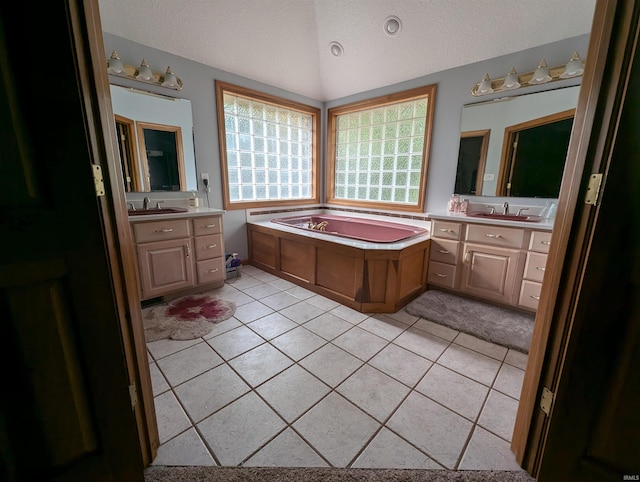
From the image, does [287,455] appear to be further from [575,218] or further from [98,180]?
[575,218]

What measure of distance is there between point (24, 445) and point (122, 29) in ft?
10.4

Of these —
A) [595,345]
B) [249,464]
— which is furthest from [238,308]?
[595,345]

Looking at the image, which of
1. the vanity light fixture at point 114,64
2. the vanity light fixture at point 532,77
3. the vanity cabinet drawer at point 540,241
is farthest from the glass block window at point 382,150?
the vanity light fixture at point 114,64

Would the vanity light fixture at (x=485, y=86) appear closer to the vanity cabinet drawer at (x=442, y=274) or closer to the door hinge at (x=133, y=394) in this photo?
the vanity cabinet drawer at (x=442, y=274)

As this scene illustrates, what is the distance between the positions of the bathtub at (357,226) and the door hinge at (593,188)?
7.33 ft

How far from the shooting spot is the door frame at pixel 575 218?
2.58 ft

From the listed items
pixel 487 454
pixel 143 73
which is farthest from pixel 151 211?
pixel 487 454

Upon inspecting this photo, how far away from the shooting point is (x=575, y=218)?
900 mm

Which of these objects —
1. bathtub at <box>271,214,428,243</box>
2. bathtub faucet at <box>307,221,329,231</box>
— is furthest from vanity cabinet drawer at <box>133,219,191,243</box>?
bathtub faucet at <box>307,221,329,231</box>

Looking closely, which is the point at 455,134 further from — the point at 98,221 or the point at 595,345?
the point at 98,221

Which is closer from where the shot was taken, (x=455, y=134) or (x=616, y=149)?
(x=616, y=149)

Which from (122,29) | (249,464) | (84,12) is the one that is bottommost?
(249,464)

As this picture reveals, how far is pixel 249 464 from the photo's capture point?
114cm

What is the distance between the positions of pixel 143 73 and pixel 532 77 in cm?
377
